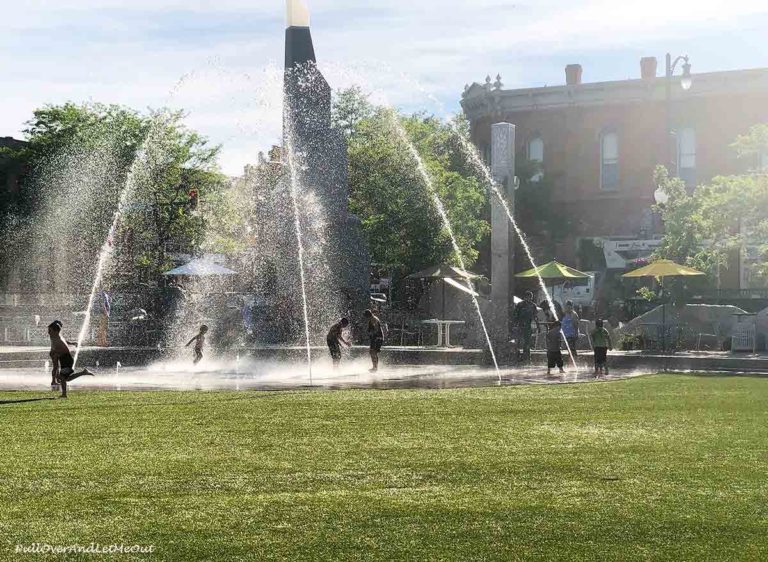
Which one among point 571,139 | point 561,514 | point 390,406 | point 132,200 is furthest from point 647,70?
point 561,514

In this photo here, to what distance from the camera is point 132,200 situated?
4981 cm

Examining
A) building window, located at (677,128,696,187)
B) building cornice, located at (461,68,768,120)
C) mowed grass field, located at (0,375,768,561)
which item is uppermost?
building cornice, located at (461,68,768,120)

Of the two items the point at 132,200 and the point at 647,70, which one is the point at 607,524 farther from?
the point at 647,70

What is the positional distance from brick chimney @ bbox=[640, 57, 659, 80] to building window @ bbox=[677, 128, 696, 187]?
4.96 meters

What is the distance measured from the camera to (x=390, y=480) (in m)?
9.16

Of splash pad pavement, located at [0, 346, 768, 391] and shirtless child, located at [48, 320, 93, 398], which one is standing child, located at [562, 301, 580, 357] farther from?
shirtless child, located at [48, 320, 93, 398]

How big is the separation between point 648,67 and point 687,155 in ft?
21.5

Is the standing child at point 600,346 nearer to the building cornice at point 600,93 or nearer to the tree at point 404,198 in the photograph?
the tree at point 404,198

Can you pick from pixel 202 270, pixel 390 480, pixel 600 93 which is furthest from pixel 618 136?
pixel 390 480

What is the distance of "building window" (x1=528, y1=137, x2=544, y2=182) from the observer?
64125 mm

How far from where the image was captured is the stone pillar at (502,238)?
1016 inches

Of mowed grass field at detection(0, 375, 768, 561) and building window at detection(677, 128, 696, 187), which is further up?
building window at detection(677, 128, 696, 187)

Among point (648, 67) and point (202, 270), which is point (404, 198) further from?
point (648, 67)

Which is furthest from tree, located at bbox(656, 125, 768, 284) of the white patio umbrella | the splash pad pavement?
the white patio umbrella
